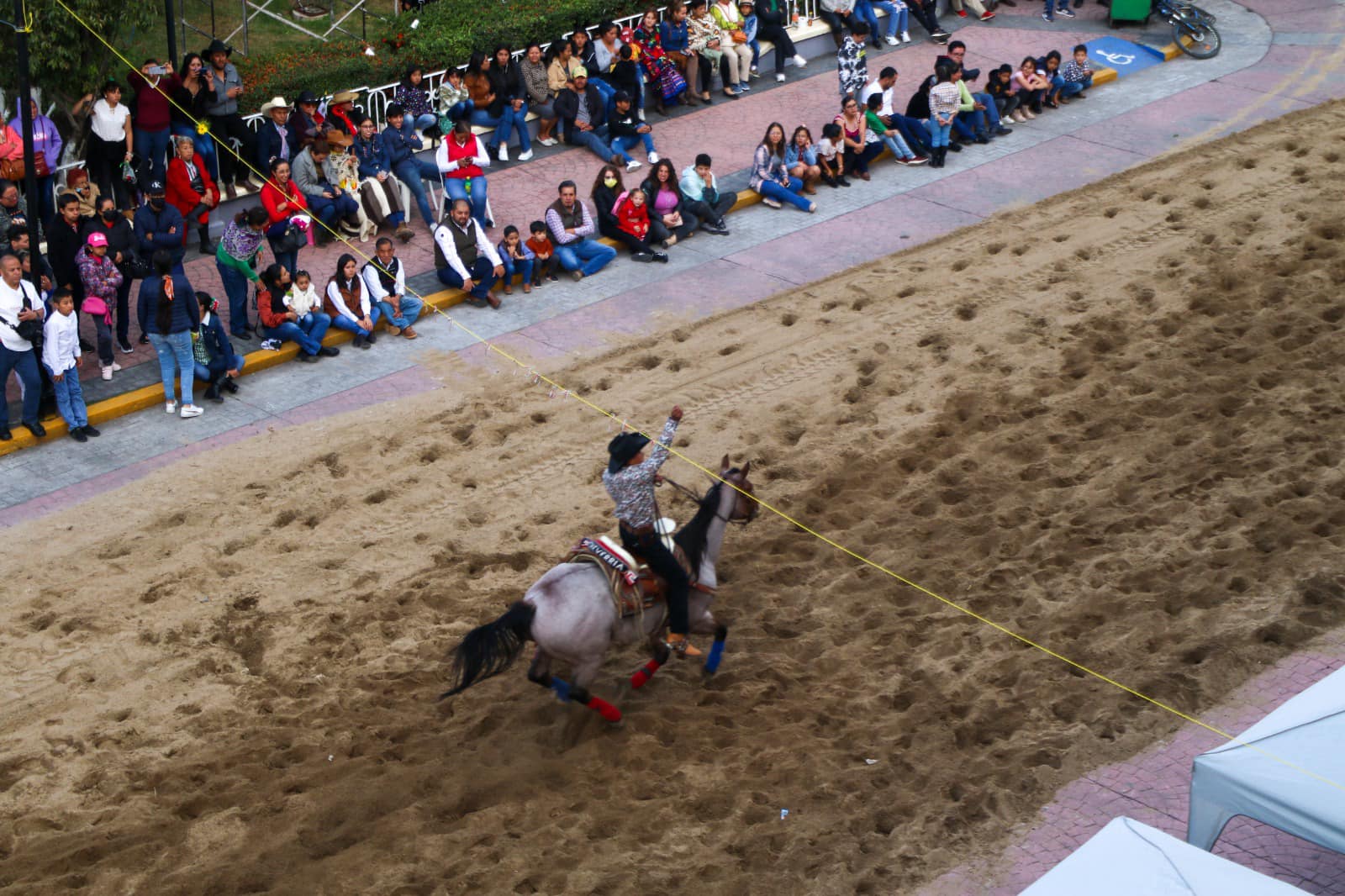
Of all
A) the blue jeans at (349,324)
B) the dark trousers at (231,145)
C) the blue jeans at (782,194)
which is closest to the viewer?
the blue jeans at (349,324)

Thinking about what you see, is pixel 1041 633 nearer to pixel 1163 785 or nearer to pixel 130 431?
pixel 1163 785

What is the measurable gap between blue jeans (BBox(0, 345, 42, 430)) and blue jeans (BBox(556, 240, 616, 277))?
5780 mm

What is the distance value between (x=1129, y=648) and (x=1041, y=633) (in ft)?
2.08

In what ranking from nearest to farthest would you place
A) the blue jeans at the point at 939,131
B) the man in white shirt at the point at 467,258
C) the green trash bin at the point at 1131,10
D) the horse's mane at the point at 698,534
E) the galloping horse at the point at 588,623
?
the galloping horse at the point at 588,623, the horse's mane at the point at 698,534, the man in white shirt at the point at 467,258, the blue jeans at the point at 939,131, the green trash bin at the point at 1131,10

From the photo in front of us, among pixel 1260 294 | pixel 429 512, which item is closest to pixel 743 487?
pixel 429 512

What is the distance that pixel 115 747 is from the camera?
9953 mm

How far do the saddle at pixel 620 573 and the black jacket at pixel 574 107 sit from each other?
1057 centimetres

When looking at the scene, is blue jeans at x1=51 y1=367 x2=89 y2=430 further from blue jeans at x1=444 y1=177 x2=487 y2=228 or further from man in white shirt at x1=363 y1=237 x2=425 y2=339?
blue jeans at x1=444 y1=177 x2=487 y2=228

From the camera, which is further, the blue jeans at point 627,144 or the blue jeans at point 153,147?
the blue jeans at point 627,144

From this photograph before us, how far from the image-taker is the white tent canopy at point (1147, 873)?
712cm

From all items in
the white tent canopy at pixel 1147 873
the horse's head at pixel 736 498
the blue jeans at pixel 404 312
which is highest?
the blue jeans at pixel 404 312

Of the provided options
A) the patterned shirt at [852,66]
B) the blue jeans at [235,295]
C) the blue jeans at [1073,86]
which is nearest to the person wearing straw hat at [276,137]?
the blue jeans at [235,295]

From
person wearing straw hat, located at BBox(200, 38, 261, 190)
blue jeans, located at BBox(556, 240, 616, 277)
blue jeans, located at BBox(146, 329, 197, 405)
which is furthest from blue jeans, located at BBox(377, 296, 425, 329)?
person wearing straw hat, located at BBox(200, 38, 261, 190)

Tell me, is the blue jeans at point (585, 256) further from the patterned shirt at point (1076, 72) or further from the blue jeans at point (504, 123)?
the patterned shirt at point (1076, 72)
